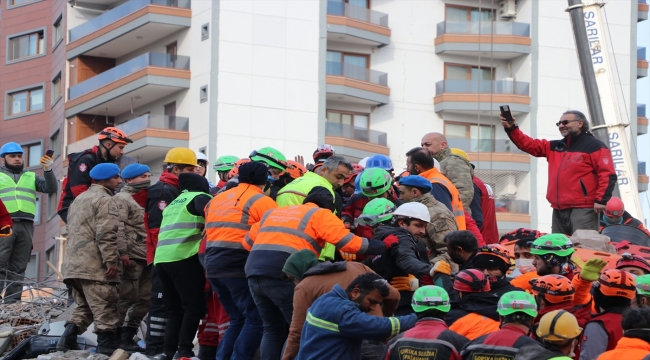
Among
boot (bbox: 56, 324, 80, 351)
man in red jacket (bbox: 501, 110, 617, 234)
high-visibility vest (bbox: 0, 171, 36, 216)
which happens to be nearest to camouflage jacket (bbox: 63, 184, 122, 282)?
boot (bbox: 56, 324, 80, 351)

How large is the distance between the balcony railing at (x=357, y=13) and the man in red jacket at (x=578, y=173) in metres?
36.1

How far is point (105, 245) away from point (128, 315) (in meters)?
1.11

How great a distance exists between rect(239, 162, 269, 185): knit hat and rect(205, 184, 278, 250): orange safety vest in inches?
5.7

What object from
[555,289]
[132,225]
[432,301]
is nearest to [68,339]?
[132,225]

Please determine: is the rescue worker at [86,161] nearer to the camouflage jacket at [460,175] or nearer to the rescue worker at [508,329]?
the camouflage jacket at [460,175]

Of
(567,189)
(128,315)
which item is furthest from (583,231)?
(128,315)

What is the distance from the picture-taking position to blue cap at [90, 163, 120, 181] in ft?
48.0

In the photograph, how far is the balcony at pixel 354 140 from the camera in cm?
5047

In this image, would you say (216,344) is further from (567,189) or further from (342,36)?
(342,36)

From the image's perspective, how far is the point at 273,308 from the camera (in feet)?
38.7

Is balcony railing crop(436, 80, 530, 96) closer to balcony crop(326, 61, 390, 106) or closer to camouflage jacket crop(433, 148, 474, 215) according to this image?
balcony crop(326, 61, 390, 106)

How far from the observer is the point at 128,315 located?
49.0 feet

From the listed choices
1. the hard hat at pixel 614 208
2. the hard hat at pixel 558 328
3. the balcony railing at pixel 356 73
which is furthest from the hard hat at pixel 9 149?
the balcony railing at pixel 356 73

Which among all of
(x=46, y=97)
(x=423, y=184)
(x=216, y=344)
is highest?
(x=46, y=97)
